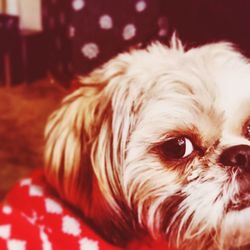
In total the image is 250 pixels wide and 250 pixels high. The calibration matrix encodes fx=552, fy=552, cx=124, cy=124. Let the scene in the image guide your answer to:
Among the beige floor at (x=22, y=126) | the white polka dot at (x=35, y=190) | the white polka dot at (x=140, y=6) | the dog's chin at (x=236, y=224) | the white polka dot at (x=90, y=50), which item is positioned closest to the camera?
the dog's chin at (x=236, y=224)

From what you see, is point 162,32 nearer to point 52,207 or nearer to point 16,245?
point 52,207

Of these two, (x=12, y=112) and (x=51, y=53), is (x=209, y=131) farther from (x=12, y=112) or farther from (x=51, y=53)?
(x=12, y=112)

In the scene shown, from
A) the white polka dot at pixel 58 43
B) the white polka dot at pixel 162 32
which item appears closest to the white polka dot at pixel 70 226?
the white polka dot at pixel 162 32

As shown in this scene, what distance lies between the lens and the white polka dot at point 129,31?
4.66 ft

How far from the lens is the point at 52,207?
103cm

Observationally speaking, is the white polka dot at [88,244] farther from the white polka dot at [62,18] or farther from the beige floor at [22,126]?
the beige floor at [22,126]

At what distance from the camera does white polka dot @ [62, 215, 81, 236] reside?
97cm

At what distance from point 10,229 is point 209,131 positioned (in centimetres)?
38

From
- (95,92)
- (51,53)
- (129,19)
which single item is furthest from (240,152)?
(51,53)

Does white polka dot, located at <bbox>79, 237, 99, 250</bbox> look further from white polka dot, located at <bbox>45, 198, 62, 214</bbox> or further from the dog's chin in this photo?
the dog's chin

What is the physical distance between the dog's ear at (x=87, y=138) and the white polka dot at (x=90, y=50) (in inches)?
16.4

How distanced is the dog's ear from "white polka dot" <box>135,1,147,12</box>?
357 millimetres

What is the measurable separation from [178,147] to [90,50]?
0.67 metres

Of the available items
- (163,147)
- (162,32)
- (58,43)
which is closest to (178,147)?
(163,147)
